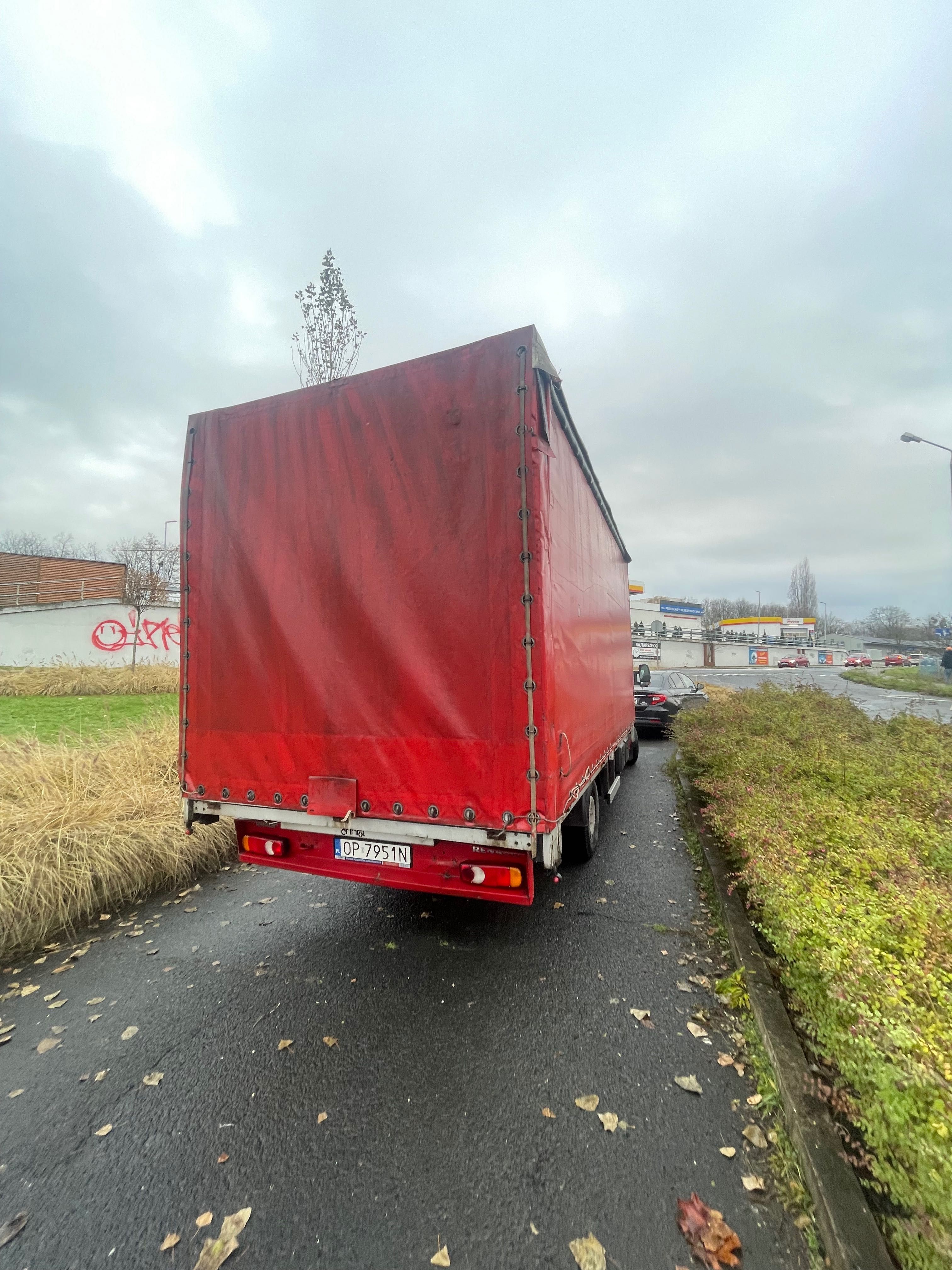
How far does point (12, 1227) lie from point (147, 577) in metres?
25.4

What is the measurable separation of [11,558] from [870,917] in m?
43.9

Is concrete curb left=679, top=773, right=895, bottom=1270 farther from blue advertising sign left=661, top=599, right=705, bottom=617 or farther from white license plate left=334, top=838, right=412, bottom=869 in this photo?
blue advertising sign left=661, top=599, right=705, bottom=617

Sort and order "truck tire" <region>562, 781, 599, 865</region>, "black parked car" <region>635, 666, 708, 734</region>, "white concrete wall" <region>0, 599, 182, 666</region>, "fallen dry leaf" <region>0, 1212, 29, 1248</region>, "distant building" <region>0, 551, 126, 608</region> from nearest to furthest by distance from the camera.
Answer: "fallen dry leaf" <region>0, 1212, 29, 1248</region>, "truck tire" <region>562, 781, 599, 865</region>, "black parked car" <region>635, 666, 708, 734</region>, "white concrete wall" <region>0, 599, 182, 666</region>, "distant building" <region>0, 551, 126, 608</region>

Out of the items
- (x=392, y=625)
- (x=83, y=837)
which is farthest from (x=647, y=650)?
(x=392, y=625)

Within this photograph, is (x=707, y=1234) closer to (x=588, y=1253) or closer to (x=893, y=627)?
(x=588, y=1253)

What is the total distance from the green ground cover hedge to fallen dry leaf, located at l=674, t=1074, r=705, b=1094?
1.84 feet

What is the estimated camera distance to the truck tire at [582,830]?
4.40 meters

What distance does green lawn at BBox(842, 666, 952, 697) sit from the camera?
21550mm

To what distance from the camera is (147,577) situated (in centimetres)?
2359

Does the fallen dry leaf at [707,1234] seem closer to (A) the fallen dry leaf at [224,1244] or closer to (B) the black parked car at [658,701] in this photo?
(A) the fallen dry leaf at [224,1244]

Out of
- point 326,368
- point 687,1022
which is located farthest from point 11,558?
point 687,1022

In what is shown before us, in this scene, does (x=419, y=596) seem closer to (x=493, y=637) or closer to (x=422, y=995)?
(x=493, y=637)

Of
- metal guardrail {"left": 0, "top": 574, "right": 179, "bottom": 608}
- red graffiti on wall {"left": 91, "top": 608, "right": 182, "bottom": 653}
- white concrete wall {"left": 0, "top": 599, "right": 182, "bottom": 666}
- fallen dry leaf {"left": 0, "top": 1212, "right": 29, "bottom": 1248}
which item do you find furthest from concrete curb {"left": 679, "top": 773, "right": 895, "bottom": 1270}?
metal guardrail {"left": 0, "top": 574, "right": 179, "bottom": 608}

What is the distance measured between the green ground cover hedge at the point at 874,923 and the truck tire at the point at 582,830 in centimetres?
102
